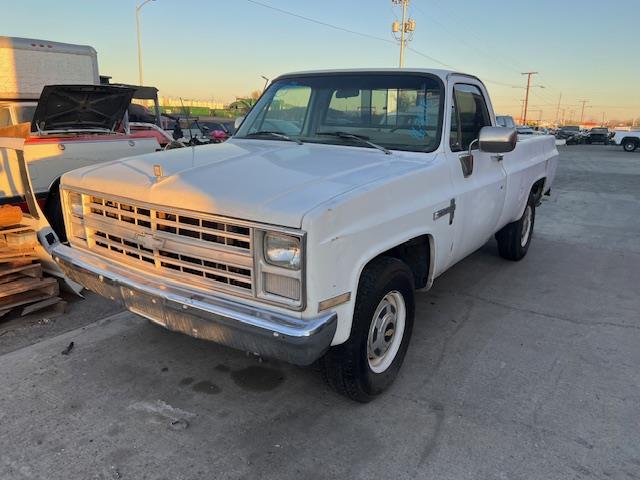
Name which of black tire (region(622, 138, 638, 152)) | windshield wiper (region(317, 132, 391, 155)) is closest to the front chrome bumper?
windshield wiper (region(317, 132, 391, 155))

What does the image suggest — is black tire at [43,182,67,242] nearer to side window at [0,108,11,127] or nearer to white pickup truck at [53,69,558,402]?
white pickup truck at [53,69,558,402]

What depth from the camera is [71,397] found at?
3146 millimetres

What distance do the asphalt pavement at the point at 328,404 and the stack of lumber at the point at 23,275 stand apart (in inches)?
7.3

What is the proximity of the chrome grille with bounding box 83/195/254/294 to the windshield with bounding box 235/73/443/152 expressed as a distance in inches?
57.6

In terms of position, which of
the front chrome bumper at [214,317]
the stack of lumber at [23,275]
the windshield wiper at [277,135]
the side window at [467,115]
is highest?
the side window at [467,115]

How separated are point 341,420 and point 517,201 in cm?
333

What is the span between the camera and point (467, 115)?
4.19m

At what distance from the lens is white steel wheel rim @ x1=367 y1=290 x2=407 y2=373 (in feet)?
10.2

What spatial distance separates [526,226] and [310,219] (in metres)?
4.74

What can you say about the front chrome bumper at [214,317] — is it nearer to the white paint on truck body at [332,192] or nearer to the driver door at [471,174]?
the white paint on truck body at [332,192]

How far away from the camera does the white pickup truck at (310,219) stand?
246 cm

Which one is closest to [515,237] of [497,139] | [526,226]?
[526,226]

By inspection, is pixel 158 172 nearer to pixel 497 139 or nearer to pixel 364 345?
pixel 364 345

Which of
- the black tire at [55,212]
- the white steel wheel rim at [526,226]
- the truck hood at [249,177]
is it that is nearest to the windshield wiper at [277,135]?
the truck hood at [249,177]
